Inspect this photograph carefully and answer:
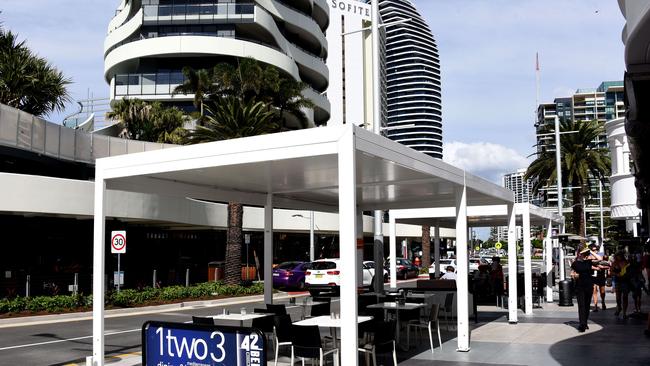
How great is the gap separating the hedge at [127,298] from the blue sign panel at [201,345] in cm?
1683

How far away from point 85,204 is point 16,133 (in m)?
3.78

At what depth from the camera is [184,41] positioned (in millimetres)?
47281

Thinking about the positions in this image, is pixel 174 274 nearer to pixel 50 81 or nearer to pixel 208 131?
pixel 208 131

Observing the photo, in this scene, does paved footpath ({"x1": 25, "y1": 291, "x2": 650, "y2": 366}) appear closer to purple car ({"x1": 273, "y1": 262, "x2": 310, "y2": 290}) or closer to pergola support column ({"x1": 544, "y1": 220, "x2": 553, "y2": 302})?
pergola support column ({"x1": 544, "y1": 220, "x2": 553, "y2": 302})

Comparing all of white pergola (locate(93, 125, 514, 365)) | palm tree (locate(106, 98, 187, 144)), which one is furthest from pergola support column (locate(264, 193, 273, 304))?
palm tree (locate(106, 98, 187, 144))

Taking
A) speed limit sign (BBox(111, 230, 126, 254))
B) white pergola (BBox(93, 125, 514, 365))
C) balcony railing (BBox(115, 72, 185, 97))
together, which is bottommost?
speed limit sign (BBox(111, 230, 126, 254))

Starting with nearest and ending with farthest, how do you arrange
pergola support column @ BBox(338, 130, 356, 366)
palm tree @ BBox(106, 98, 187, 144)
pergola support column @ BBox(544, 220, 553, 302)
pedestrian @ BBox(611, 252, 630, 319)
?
pergola support column @ BBox(338, 130, 356, 366) → pedestrian @ BBox(611, 252, 630, 319) → pergola support column @ BBox(544, 220, 553, 302) → palm tree @ BBox(106, 98, 187, 144)

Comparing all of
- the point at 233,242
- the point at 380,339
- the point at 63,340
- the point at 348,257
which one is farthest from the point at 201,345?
the point at 233,242

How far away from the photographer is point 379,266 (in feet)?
61.9

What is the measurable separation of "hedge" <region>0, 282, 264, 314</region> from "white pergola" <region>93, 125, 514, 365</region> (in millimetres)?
9190

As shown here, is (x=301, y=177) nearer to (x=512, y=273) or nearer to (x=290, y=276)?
(x=512, y=273)

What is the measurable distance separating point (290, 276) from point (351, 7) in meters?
105

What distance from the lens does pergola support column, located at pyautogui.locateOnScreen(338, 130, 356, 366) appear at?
8.40 meters

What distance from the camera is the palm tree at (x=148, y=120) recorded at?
4175cm
